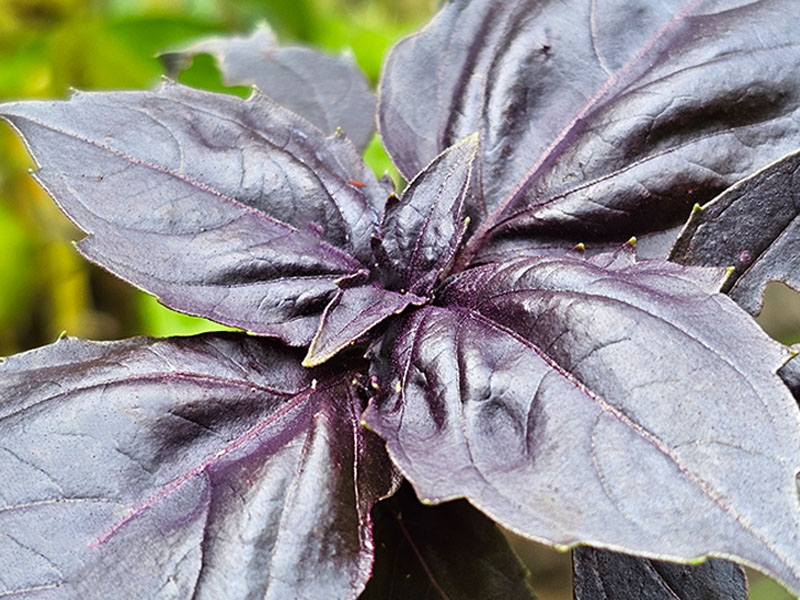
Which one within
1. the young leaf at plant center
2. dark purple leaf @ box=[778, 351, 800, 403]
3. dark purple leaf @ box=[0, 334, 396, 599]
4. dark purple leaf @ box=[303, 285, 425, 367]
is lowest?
the young leaf at plant center

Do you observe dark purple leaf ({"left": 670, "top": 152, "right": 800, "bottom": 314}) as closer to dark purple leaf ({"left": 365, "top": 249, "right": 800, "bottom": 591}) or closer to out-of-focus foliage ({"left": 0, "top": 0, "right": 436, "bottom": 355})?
dark purple leaf ({"left": 365, "top": 249, "right": 800, "bottom": 591})

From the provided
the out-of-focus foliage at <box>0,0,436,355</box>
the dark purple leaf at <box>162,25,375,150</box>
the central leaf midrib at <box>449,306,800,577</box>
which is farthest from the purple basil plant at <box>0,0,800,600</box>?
the out-of-focus foliage at <box>0,0,436,355</box>

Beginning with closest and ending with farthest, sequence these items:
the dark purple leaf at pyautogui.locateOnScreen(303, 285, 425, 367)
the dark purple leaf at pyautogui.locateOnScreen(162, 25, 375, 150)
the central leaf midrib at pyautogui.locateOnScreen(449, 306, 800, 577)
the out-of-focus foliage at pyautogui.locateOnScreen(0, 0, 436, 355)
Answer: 1. the central leaf midrib at pyautogui.locateOnScreen(449, 306, 800, 577)
2. the dark purple leaf at pyautogui.locateOnScreen(303, 285, 425, 367)
3. the dark purple leaf at pyautogui.locateOnScreen(162, 25, 375, 150)
4. the out-of-focus foliage at pyautogui.locateOnScreen(0, 0, 436, 355)

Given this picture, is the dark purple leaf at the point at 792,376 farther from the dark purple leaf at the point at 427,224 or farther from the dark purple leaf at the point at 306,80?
the dark purple leaf at the point at 306,80

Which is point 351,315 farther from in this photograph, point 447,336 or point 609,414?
point 609,414

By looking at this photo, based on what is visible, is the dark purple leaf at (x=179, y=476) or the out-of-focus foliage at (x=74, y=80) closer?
the dark purple leaf at (x=179, y=476)

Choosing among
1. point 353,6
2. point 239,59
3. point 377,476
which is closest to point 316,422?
point 377,476

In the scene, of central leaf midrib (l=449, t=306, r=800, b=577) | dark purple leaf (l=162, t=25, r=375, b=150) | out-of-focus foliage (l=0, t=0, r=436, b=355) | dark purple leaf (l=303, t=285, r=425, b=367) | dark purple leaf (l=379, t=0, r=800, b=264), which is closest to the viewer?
central leaf midrib (l=449, t=306, r=800, b=577)

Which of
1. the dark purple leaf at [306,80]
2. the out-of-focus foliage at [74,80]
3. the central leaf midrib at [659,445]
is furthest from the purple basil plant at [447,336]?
the out-of-focus foliage at [74,80]
